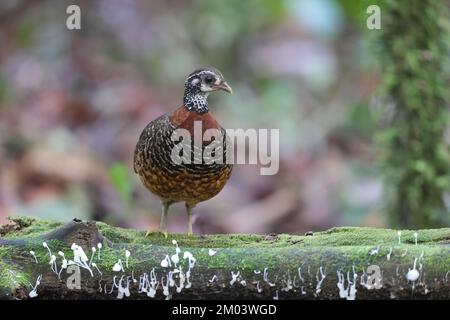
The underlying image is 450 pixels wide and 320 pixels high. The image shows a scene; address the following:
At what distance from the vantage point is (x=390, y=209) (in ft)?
17.7

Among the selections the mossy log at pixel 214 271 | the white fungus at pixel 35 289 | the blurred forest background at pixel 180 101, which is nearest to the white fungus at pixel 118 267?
the mossy log at pixel 214 271

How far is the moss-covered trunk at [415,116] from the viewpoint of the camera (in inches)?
207

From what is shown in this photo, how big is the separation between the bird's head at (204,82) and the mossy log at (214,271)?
1.08 meters

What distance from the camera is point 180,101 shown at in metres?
8.90

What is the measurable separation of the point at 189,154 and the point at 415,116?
2.10 meters

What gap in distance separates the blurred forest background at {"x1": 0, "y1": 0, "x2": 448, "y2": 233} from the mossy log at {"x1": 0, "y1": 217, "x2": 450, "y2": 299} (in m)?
2.06

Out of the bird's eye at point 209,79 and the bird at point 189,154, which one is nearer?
the bird at point 189,154

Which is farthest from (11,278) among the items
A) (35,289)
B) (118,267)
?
(118,267)

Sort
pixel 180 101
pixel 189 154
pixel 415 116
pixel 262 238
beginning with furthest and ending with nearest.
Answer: pixel 180 101, pixel 415 116, pixel 189 154, pixel 262 238

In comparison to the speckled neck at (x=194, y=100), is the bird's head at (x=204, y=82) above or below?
above

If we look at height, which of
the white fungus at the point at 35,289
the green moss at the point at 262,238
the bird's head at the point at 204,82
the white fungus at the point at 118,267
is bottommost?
the white fungus at the point at 35,289

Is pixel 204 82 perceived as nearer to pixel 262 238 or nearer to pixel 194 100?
pixel 194 100

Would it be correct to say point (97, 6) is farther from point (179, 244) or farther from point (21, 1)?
point (179, 244)

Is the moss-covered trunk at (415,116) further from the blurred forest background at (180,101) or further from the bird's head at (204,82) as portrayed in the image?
the bird's head at (204,82)
